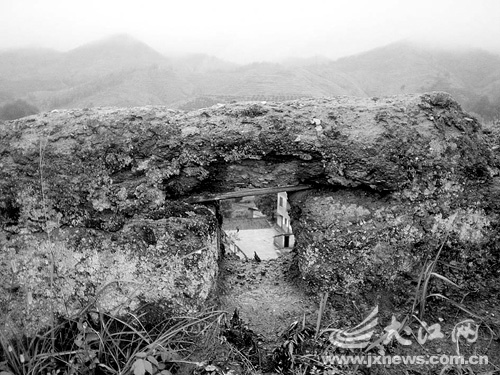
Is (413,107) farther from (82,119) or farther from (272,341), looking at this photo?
(82,119)

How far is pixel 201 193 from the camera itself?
3.24 meters

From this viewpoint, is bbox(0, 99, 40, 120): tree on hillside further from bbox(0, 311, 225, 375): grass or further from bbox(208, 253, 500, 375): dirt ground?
bbox(208, 253, 500, 375): dirt ground

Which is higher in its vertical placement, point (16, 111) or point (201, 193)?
point (16, 111)

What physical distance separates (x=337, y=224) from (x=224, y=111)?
4.84 ft

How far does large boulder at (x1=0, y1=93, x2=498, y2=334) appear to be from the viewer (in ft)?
9.86

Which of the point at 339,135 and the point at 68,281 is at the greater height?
the point at 339,135

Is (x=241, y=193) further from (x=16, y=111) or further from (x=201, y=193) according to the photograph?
(x=16, y=111)

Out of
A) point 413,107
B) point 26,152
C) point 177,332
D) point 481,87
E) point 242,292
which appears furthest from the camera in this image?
point 481,87

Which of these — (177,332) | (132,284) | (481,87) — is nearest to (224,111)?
(132,284)

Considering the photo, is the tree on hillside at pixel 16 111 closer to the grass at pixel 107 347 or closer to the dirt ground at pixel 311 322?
the grass at pixel 107 347

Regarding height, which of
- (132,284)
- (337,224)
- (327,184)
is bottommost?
(132,284)

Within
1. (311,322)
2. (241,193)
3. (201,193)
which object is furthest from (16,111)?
(311,322)

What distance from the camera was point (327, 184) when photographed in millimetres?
3176

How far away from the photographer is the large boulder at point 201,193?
9.86 ft
